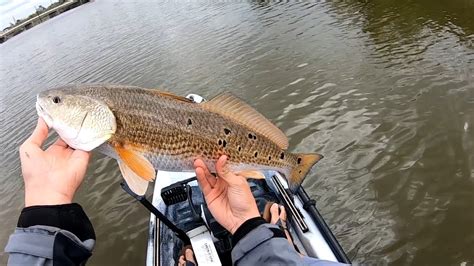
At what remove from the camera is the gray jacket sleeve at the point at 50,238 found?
6.85ft

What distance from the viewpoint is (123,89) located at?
2.86 m

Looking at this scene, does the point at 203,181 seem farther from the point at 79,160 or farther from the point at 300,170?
the point at 79,160

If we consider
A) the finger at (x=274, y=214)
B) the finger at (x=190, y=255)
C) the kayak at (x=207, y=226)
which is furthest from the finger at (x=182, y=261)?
the finger at (x=274, y=214)

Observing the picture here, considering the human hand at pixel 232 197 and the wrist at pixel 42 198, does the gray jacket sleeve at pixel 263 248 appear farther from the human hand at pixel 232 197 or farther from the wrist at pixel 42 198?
the wrist at pixel 42 198

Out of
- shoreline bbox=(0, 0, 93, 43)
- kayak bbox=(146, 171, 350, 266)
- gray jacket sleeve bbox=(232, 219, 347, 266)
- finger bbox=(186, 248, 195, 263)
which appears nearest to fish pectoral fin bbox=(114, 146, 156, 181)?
gray jacket sleeve bbox=(232, 219, 347, 266)

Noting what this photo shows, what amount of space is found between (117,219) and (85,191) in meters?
1.76

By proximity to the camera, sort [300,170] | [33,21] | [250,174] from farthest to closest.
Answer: [33,21]
[300,170]
[250,174]

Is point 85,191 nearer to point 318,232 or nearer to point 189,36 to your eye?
point 318,232

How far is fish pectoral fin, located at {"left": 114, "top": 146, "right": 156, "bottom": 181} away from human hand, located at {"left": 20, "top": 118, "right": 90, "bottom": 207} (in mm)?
256

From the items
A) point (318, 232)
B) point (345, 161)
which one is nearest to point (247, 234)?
point (318, 232)

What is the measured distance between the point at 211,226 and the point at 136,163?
1.74 m

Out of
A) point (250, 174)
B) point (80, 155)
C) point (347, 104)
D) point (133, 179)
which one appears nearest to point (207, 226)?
point (250, 174)

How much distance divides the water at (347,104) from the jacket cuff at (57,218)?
4271 millimetres

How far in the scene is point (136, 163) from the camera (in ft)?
8.85
